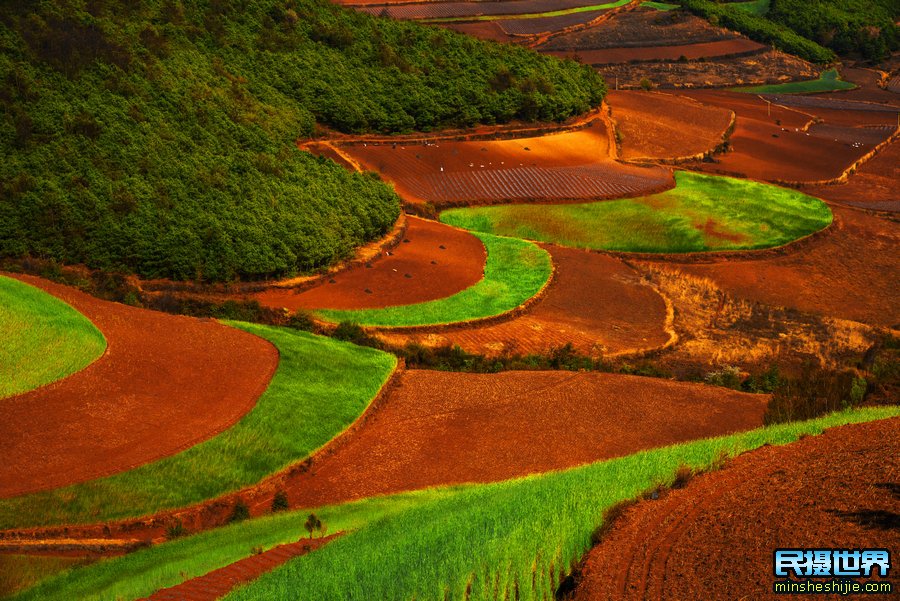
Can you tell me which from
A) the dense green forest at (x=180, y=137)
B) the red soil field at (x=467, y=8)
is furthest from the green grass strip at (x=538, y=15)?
the dense green forest at (x=180, y=137)

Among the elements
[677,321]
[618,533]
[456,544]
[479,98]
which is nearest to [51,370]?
[456,544]

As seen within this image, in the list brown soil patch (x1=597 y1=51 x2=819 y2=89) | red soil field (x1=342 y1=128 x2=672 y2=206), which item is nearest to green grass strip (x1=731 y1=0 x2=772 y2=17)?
brown soil patch (x1=597 y1=51 x2=819 y2=89)

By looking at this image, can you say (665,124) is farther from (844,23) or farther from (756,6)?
(756,6)

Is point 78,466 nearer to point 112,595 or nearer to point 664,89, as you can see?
point 112,595

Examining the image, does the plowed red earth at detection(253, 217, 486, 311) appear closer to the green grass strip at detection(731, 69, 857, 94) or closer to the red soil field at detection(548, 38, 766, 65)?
the red soil field at detection(548, 38, 766, 65)

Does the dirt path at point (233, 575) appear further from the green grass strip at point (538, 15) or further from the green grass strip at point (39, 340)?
the green grass strip at point (538, 15)

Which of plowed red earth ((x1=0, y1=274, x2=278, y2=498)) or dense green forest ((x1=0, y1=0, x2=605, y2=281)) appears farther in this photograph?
dense green forest ((x1=0, y1=0, x2=605, y2=281))

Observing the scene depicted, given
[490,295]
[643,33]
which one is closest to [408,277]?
[490,295]
